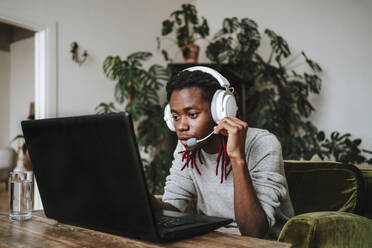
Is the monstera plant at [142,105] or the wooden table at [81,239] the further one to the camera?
the monstera plant at [142,105]

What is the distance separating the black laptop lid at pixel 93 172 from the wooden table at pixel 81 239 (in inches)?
0.8

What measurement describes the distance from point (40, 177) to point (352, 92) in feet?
10.2

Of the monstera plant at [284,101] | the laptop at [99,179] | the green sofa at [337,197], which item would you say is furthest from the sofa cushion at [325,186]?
the monstera plant at [284,101]

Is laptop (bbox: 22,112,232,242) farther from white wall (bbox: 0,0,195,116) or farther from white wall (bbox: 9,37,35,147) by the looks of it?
white wall (bbox: 9,37,35,147)

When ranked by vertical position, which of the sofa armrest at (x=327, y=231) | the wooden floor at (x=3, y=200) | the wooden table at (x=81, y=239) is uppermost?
the wooden table at (x=81, y=239)

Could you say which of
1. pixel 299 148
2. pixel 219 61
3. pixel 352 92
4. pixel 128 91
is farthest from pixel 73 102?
pixel 352 92

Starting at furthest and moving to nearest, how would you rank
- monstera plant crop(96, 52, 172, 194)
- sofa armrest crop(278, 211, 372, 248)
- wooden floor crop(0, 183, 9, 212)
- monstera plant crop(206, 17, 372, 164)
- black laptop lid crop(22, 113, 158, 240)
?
wooden floor crop(0, 183, 9, 212), monstera plant crop(96, 52, 172, 194), monstera plant crop(206, 17, 372, 164), sofa armrest crop(278, 211, 372, 248), black laptop lid crop(22, 113, 158, 240)

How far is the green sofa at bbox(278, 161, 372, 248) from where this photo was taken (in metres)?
0.98

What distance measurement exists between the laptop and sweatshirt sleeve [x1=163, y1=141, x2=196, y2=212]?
1.19 feet

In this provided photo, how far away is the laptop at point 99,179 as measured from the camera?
2.13 feet

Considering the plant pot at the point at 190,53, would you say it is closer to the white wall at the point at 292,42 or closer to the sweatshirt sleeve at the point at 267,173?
the white wall at the point at 292,42

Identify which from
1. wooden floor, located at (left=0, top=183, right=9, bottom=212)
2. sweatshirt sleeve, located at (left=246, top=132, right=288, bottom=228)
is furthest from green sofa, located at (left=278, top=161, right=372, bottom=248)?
wooden floor, located at (left=0, top=183, right=9, bottom=212)

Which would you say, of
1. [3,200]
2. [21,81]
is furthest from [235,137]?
[21,81]

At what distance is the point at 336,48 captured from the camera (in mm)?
3389
